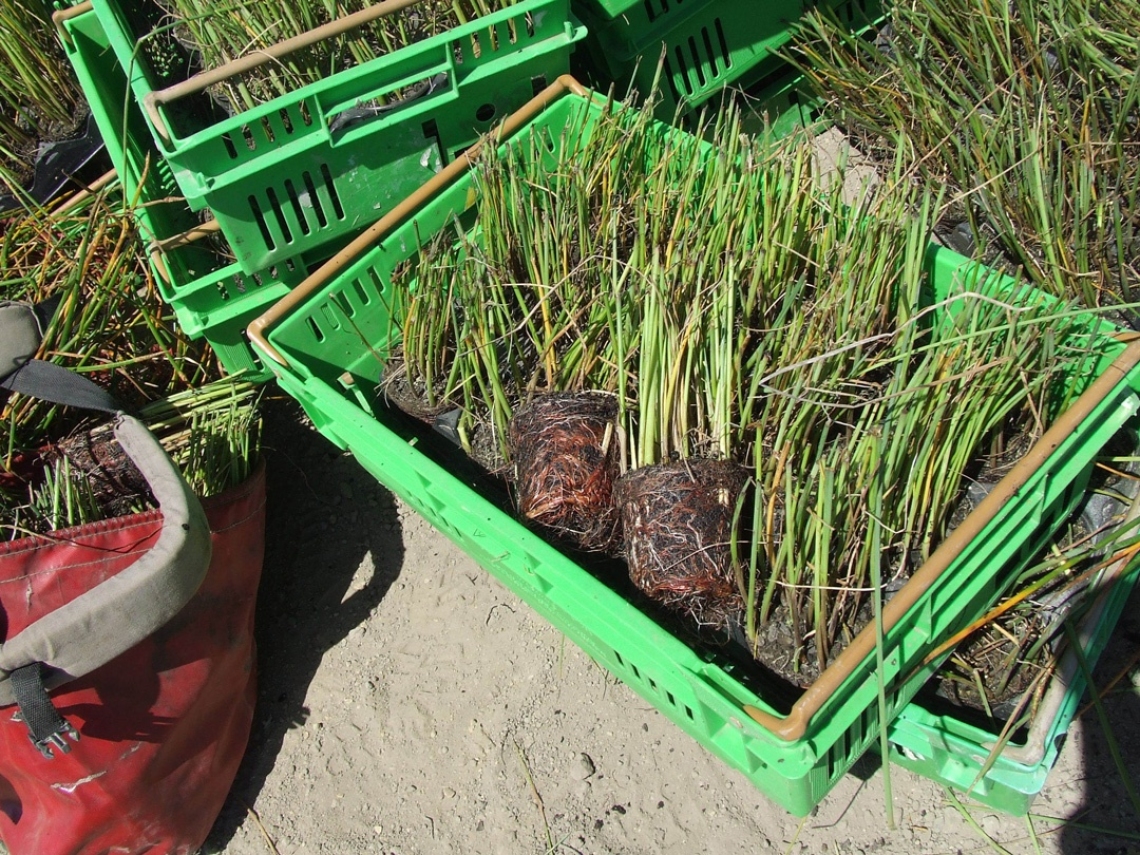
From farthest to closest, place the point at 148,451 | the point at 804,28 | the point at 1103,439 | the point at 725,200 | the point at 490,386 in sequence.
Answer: the point at 804,28 < the point at 490,386 < the point at 725,200 < the point at 148,451 < the point at 1103,439

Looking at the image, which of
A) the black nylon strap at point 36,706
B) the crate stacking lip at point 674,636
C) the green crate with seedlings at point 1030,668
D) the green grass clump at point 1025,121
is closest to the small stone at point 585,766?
the crate stacking lip at point 674,636

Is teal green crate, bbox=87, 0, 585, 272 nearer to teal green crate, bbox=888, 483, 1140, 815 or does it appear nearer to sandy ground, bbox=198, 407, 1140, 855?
sandy ground, bbox=198, 407, 1140, 855

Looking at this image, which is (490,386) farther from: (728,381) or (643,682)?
(643,682)

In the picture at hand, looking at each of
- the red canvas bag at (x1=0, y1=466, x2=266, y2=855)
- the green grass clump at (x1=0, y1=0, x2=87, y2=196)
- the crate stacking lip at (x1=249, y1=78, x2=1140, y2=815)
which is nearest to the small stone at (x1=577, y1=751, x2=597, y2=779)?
the crate stacking lip at (x1=249, y1=78, x2=1140, y2=815)

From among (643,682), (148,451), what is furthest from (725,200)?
(148,451)

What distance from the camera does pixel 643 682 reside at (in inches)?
51.3

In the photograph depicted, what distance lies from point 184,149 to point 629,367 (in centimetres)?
75

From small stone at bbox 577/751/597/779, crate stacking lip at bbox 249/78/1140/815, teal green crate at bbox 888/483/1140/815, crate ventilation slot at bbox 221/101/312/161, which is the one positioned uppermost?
crate ventilation slot at bbox 221/101/312/161

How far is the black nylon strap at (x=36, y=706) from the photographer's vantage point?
129cm

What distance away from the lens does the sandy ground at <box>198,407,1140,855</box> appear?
1.53 m

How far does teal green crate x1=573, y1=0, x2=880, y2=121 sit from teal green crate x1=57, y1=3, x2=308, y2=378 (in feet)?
2.43

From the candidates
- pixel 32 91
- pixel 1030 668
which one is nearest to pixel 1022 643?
pixel 1030 668

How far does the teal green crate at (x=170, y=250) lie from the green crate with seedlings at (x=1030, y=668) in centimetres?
130

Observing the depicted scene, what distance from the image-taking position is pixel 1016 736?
56.8 inches
